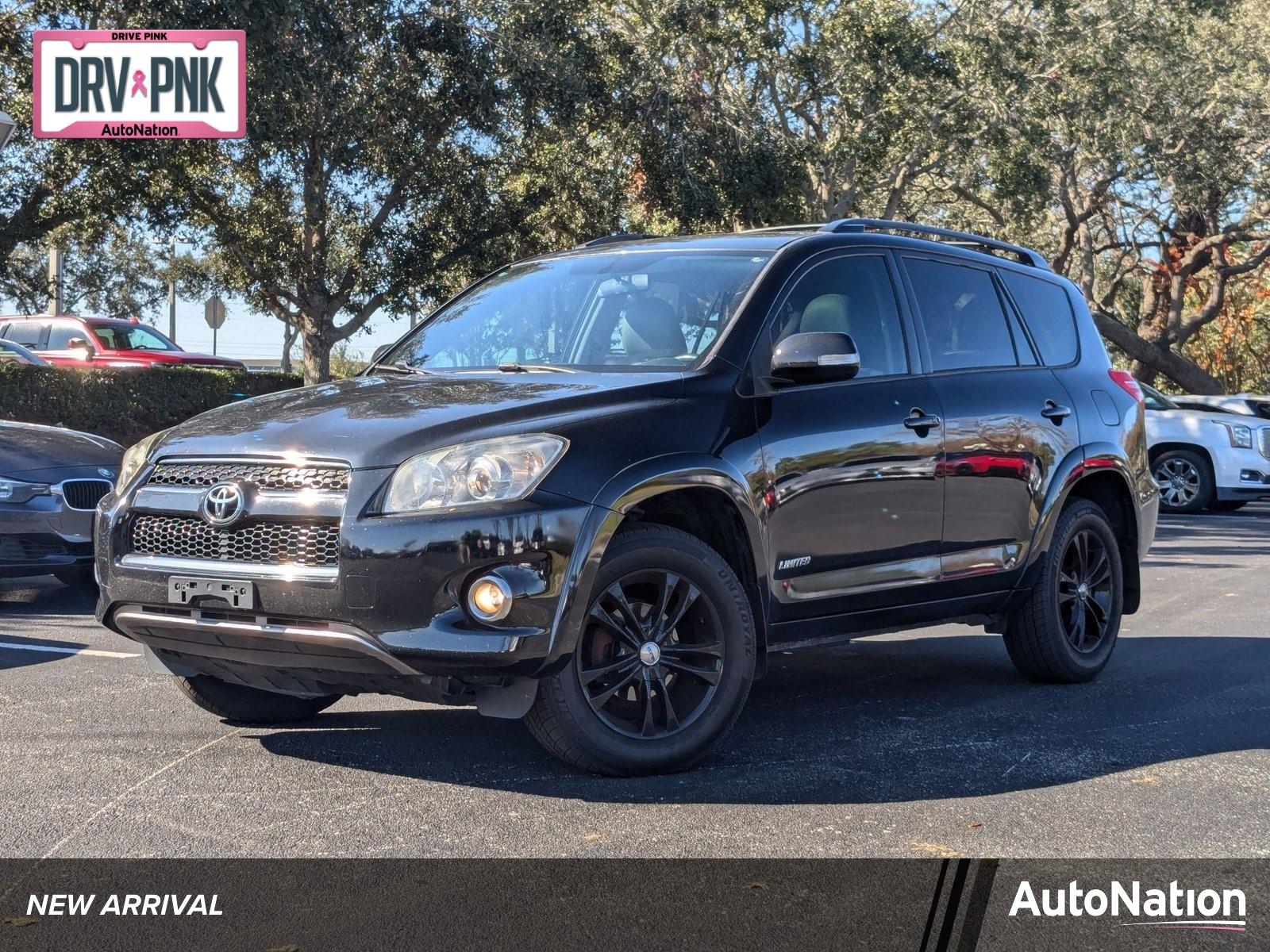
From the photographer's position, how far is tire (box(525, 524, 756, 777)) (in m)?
4.75

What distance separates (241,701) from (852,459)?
8.13ft

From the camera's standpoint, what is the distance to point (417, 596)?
448 cm

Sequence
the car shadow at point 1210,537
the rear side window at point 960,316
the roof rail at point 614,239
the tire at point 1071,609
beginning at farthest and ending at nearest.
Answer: the car shadow at point 1210,537, the tire at point 1071,609, the roof rail at point 614,239, the rear side window at point 960,316

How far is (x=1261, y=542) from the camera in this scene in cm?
1510

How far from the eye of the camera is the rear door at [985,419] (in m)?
6.18

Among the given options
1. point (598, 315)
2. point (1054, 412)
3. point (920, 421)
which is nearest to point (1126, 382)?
point (1054, 412)

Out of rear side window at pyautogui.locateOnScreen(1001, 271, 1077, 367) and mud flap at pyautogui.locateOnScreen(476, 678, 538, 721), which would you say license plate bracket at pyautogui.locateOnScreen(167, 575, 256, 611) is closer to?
mud flap at pyautogui.locateOnScreen(476, 678, 538, 721)

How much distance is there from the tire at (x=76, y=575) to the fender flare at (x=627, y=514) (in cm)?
536

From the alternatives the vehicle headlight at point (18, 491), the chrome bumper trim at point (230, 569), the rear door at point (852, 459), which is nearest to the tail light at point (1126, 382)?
the rear door at point (852, 459)

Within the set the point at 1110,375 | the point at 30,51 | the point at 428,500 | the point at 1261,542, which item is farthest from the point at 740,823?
the point at 30,51

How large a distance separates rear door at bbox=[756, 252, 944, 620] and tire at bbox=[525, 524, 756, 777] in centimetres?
39

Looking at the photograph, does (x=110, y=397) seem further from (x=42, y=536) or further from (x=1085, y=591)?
(x=1085, y=591)

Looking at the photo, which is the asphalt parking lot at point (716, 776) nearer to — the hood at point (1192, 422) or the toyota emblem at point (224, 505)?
the toyota emblem at point (224, 505)

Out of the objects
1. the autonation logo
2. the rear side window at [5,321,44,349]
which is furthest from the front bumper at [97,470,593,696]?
the rear side window at [5,321,44,349]
